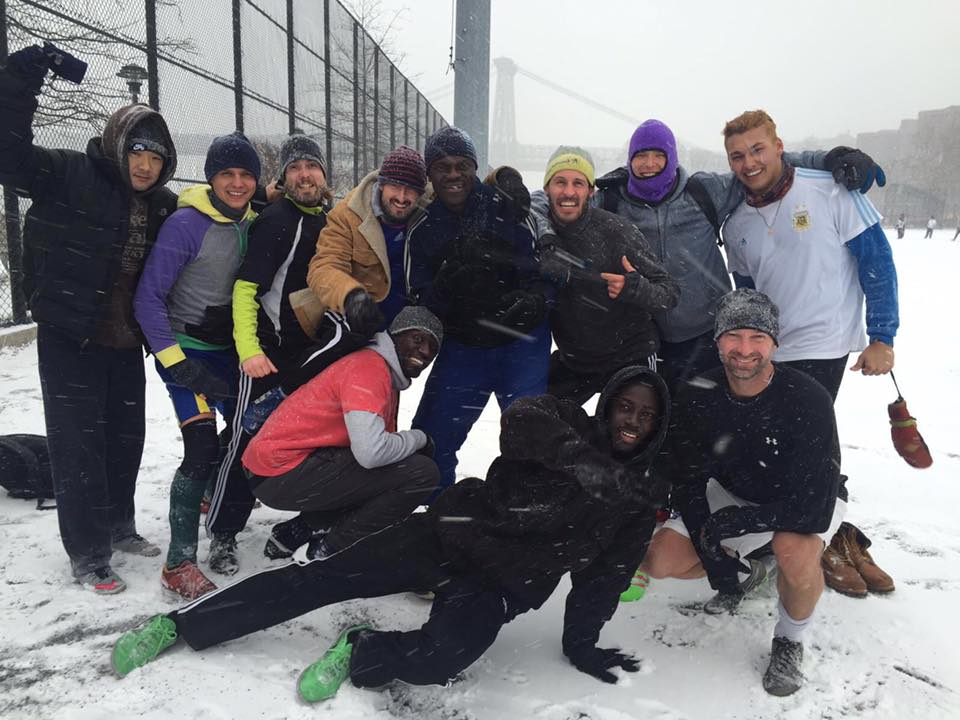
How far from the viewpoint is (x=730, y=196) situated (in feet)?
10.0

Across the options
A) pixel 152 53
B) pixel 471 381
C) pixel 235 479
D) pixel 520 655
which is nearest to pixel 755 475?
pixel 520 655

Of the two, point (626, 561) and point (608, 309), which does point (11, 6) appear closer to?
point (608, 309)

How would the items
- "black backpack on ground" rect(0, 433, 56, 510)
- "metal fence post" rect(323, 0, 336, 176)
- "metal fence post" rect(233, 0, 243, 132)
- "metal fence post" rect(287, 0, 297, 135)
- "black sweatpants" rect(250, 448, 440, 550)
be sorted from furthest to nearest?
Result: "metal fence post" rect(323, 0, 336, 176) → "metal fence post" rect(287, 0, 297, 135) → "metal fence post" rect(233, 0, 243, 132) → "black backpack on ground" rect(0, 433, 56, 510) → "black sweatpants" rect(250, 448, 440, 550)

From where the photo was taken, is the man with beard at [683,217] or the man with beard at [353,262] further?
the man with beard at [683,217]

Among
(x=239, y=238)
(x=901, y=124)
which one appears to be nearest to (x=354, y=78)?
(x=239, y=238)

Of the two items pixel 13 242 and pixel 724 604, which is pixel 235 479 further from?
pixel 13 242

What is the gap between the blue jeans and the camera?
2.94m

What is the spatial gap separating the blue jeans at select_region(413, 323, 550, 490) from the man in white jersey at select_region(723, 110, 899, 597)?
3.63ft

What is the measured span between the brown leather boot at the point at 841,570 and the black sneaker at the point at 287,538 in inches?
93.6

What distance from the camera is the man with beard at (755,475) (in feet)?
7.59

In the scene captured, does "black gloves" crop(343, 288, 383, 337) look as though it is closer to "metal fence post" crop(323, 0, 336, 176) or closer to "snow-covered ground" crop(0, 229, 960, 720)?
"snow-covered ground" crop(0, 229, 960, 720)

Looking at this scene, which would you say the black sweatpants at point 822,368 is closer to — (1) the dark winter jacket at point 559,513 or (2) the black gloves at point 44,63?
(1) the dark winter jacket at point 559,513

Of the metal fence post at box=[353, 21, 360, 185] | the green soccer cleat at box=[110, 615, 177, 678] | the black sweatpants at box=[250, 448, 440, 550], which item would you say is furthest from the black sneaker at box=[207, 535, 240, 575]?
the metal fence post at box=[353, 21, 360, 185]

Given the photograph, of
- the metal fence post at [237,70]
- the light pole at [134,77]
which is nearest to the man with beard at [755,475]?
the light pole at [134,77]
